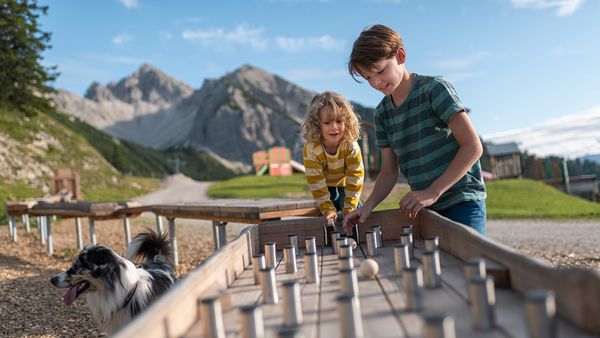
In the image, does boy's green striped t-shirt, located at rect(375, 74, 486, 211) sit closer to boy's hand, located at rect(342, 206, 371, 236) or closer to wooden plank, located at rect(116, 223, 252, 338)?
boy's hand, located at rect(342, 206, 371, 236)

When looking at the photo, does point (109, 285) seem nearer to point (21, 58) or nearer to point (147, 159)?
point (21, 58)

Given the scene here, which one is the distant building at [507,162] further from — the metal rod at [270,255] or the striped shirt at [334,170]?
the metal rod at [270,255]

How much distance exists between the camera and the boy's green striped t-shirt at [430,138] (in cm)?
339

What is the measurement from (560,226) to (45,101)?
25.1 meters

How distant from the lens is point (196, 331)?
1.72 m

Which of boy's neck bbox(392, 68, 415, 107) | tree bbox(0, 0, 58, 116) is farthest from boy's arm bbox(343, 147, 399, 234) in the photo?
tree bbox(0, 0, 58, 116)

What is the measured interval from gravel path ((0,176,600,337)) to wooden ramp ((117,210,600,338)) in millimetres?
3905

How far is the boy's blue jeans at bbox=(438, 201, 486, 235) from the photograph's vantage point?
140 inches

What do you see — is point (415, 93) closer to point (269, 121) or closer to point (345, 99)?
point (345, 99)

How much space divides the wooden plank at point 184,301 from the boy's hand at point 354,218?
1264 millimetres

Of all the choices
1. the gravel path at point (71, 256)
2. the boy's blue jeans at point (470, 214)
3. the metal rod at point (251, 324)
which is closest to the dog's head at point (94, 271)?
the gravel path at point (71, 256)

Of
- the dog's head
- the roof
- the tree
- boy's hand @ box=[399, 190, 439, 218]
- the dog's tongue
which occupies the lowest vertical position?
the dog's tongue

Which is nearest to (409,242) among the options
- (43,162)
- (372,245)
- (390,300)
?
(372,245)

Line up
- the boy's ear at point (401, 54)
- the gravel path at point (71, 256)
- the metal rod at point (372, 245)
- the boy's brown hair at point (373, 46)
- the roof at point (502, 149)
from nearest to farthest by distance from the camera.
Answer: the metal rod at point (372, 245), the boy's brown hair at point (373, 46), the boy's ear at point (401, 54), the gravel path at point (71, 256), the roof at point (502, 149)
